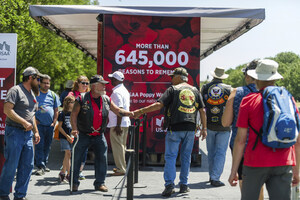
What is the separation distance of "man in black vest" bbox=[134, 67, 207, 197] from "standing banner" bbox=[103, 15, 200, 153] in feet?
7.97

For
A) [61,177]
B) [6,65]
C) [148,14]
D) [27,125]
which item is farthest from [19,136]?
[148,14]

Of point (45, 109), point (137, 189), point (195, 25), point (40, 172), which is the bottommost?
point (137, 189)

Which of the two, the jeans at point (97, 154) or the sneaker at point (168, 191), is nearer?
the sneaker at point (168, 191)

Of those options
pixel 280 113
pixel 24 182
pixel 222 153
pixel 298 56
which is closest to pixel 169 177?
pixel 222 153

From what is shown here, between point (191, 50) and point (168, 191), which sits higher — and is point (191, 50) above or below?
above

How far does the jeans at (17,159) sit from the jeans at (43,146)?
2269mm

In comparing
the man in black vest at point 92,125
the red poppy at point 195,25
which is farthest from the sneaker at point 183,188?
the red poppy at point 195,25

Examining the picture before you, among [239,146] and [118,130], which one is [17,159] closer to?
[118,130]

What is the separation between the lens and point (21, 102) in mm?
5871

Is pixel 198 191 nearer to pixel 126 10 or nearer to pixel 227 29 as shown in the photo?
pixel 126 10

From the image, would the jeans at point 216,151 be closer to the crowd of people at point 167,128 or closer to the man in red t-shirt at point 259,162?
the crowd of people at point 167,128

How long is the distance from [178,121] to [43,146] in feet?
10.4

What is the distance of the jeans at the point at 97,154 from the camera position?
681cm

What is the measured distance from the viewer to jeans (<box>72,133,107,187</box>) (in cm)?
681
